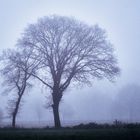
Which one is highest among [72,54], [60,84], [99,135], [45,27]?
[45,27]

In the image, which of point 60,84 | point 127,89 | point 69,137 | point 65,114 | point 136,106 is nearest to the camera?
point 69,137

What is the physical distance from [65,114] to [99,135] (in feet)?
Result: 442

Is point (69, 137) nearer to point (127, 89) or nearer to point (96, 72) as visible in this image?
point (96, 72)

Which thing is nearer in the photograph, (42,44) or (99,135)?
(99,135)

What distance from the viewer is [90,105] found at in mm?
154375

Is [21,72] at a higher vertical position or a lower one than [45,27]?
lower

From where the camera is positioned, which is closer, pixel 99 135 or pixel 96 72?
pixel 99 135

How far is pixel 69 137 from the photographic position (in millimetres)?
19641

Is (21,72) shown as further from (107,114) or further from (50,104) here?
(107,114)

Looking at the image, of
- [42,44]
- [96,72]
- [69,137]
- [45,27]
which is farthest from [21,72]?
[69,137]

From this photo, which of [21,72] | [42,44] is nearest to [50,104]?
[21,72]

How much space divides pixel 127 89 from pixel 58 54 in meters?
95.3

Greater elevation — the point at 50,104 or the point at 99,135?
the point at 50,104

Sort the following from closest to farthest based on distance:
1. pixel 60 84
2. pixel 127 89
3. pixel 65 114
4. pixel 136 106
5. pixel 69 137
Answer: pixel 69 137 < pixel 60 84 < pixel 136 106 < pixel 127 89 < pixel 65 114
